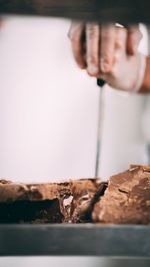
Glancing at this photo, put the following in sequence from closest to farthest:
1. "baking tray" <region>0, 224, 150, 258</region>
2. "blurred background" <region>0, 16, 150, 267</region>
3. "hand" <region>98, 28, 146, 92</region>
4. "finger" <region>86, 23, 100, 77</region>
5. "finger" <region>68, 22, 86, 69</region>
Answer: "baking tray" <region>0, 224, 150, 258</region>
"finger" <region>86, 23, 100, 77</region>
"finger" <region>68, 22, 86, 69</region>
"hand" <region>98, 28, 146, 92</region>
"blurred background" <region>0, 16, 150, 267</region>

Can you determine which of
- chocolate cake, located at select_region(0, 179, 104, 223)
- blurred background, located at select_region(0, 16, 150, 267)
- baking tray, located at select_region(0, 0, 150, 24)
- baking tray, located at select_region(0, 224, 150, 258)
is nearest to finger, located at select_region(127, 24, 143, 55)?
baking tray, located at select_region(0, 0, 150, 24)

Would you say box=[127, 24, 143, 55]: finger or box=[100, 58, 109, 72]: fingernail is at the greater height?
box=[127, 24, 143, 55]: finger

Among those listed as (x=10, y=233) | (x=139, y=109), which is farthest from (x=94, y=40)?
(x=139, y=109)

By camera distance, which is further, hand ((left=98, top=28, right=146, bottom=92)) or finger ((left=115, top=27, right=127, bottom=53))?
hand ((left=98, top=28, right=146, bottom=92))

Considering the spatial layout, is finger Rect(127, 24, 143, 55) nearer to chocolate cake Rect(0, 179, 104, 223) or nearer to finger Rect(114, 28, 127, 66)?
finger Rect(114, 28, 127, 66)

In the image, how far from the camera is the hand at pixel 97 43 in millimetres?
938

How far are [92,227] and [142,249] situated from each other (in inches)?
3.5

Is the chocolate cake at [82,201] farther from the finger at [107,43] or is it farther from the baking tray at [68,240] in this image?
the finger at [107,43]

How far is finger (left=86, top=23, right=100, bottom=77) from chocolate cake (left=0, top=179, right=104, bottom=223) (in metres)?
0.41

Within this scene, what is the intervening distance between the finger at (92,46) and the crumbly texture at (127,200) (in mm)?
365

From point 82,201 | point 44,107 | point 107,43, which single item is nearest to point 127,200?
point 82,201

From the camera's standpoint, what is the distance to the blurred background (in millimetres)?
2055

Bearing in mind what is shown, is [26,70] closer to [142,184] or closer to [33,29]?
[33,29]

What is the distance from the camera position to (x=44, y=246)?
547mm
